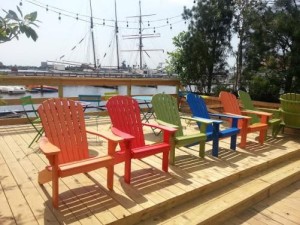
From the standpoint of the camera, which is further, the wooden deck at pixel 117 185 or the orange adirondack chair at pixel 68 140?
the orange adirondack chair at pixel 68 140

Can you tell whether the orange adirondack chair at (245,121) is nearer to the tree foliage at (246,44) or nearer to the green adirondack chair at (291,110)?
the green adirondack chair at (291,110)

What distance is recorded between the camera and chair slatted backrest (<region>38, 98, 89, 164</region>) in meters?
2.82

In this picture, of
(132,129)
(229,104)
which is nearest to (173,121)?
(132,129)

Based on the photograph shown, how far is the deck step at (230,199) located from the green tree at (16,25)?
5.92 ft

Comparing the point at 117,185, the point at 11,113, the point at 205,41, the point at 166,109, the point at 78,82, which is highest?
the point at 205,41

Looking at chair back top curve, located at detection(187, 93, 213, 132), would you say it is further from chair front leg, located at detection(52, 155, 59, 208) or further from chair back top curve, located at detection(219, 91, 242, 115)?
chair front leg, located at detection(52, 155, 59, 208)

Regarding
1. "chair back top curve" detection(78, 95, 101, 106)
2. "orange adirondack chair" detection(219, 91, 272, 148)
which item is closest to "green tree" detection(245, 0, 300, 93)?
"orange adirondack chair" detection(219, 91, 272, 148)

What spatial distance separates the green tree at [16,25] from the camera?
1434mm

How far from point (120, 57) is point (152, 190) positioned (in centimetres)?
3016

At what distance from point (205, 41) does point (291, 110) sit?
373 cm

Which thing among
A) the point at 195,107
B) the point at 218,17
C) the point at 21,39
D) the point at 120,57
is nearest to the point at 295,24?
the point at 218,17

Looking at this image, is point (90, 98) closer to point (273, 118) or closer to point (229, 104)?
point (229, 104)

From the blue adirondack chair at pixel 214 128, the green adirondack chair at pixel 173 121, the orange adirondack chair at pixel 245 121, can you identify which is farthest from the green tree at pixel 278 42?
the green adirondack chair at pixel 173 121

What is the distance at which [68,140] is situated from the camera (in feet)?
9.56
